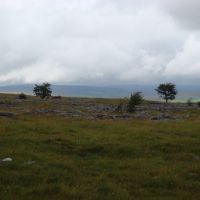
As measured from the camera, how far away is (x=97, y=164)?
21.7 metres

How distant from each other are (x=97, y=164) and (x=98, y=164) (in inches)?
2.0

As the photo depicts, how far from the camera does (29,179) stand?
18.2 m

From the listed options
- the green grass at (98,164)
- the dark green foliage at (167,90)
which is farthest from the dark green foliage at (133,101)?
the dark green foliage at (167,90)

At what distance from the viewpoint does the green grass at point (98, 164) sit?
1667 cm

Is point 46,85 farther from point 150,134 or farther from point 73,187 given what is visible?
point 73,187

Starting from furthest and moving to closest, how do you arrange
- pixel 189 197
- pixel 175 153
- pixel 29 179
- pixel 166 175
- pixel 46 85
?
pixel 46 85 < pixel 175 153 < pixel 166 175 < pixel 29 179 < pixel 189 197

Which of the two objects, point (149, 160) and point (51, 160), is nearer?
point (51, 160)

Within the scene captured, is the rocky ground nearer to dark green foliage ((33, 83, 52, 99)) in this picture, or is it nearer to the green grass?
the green grass

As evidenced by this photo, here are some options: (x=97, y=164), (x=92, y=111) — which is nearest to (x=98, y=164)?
(x=97, y=164)

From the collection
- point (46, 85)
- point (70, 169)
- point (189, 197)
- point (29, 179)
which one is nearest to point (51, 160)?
point (70, 169)

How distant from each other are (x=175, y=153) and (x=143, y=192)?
31.5ft

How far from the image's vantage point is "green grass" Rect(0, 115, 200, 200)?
54.7ft

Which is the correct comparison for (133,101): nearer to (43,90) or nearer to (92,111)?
(92,111)

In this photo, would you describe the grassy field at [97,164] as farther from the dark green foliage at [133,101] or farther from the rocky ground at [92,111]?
the dark green foliage at [133,101]
